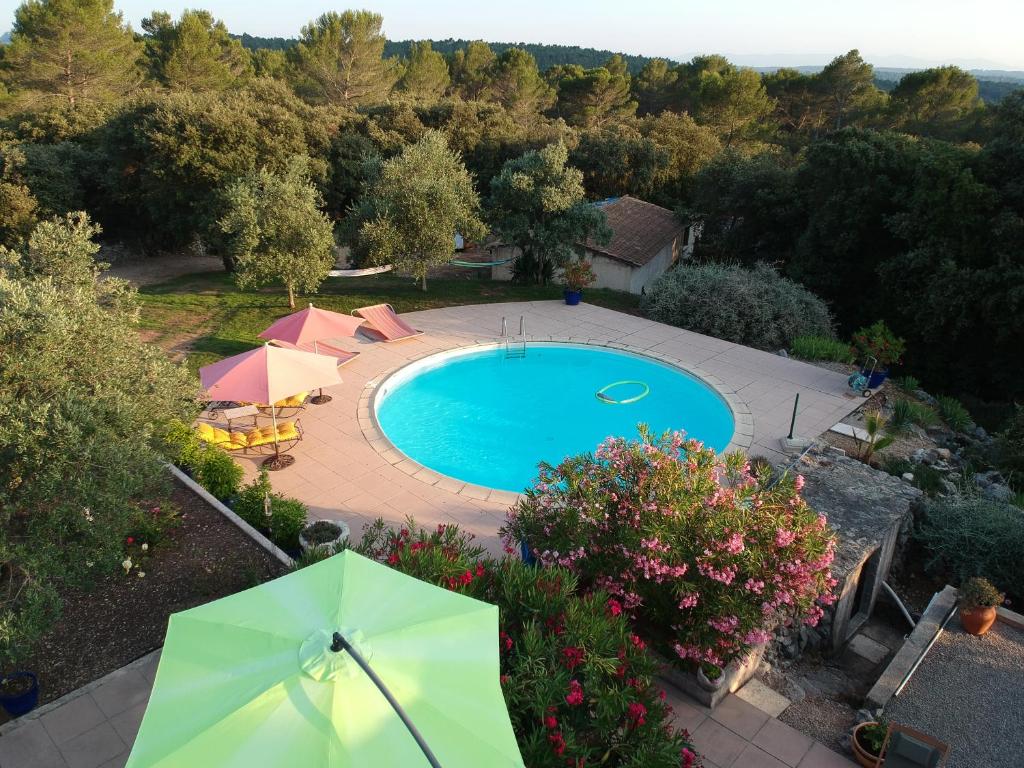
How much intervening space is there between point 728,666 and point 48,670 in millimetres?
7608

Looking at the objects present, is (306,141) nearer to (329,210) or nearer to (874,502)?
(329,210)

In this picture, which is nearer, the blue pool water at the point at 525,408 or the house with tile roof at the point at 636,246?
the blue pool water at the point at 525,408

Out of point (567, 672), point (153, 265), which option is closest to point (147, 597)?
point (567, 672)

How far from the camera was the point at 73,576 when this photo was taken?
682 cm

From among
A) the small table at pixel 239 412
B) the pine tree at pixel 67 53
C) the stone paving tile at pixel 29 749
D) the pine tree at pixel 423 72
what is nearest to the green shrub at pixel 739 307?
the small table at pixel 239 412

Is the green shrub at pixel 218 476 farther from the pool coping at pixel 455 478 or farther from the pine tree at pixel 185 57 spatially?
the pine tree at pixel 185 57

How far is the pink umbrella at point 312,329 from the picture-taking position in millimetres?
15375

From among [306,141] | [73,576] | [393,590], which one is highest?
[306,141]

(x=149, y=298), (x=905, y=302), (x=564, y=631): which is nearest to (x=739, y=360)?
(x=905, y=302)

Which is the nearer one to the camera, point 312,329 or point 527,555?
point 527,555

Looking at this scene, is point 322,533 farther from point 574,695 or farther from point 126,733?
point 574,695

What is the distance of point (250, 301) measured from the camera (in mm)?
21594

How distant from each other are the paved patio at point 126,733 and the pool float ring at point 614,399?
32.9ft

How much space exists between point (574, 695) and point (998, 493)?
1052 centimetres
